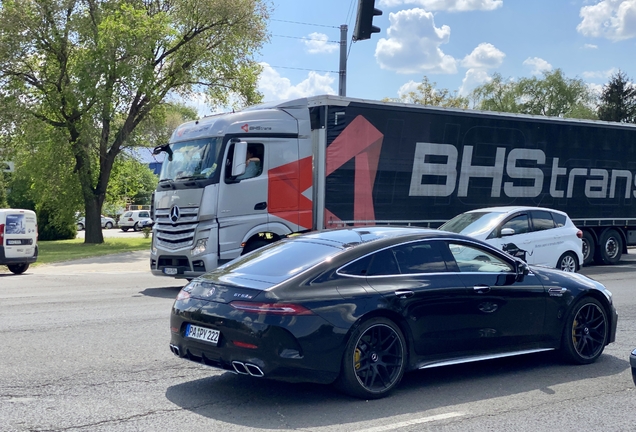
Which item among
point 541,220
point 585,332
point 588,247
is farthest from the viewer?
point 588,247

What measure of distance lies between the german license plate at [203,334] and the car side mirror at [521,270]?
9.83 feet

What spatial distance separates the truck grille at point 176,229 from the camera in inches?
547

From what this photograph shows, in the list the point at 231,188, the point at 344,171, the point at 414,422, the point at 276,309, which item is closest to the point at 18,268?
the point at 231,188

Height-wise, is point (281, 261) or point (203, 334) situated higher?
Answer: point (281, 261)

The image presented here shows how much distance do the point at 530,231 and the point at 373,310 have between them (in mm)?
10023

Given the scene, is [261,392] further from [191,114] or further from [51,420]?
[191,114]

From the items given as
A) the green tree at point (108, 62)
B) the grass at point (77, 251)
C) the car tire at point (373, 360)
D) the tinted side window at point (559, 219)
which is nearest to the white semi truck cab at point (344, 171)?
the tinted side window at point (559, 219)

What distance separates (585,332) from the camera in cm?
768

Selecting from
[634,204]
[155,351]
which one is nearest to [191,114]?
[634,204]

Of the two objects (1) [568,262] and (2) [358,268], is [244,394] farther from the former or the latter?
(1) [568,262]

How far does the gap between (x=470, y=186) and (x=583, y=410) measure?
12006 mm

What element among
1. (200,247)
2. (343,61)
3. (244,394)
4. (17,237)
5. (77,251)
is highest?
(343,61)

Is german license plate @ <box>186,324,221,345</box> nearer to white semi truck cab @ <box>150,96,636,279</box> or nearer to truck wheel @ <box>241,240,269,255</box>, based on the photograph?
white semi truck cab @ <box>150,96,636,279</box>

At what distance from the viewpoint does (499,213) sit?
49.9ft
